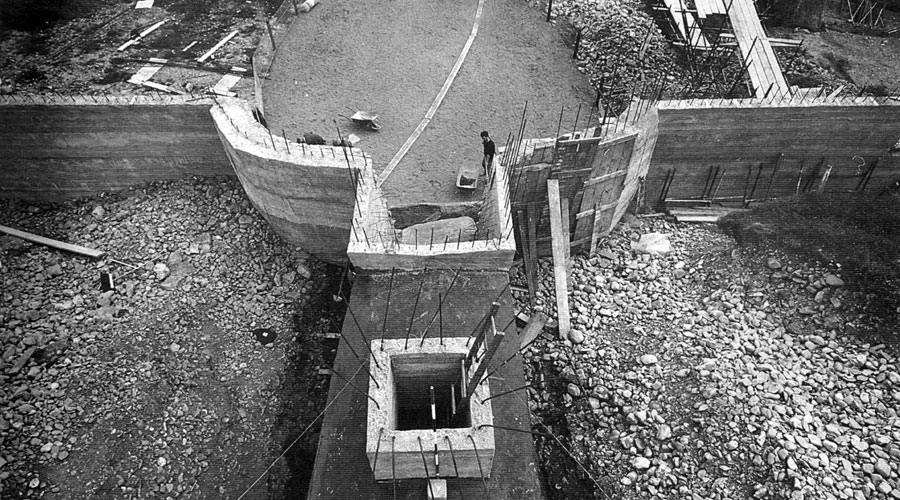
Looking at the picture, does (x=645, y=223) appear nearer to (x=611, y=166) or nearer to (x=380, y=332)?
(x=611, y=166)

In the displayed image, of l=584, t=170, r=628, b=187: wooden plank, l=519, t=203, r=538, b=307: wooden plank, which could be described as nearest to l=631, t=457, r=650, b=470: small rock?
l=519, t=203, r=538, b=307: wooden plank

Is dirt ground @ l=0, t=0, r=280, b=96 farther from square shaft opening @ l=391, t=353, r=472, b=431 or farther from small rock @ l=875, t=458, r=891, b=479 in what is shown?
small rock @ l=875, t=458, r=891, b=479

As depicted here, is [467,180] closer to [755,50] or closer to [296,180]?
[296,180]

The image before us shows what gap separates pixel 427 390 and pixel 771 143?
942cm

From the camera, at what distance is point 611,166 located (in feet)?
35.9

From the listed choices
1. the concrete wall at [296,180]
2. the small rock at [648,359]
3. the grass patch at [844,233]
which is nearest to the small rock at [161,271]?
the concrete wall at [296,180]

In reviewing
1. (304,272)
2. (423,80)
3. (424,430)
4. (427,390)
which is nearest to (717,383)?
(427,390)

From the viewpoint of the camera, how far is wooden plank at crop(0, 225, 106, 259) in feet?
37.9

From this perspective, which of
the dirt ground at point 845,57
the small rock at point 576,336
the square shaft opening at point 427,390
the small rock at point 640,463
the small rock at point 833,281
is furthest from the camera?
the dirt ground at point 845,57

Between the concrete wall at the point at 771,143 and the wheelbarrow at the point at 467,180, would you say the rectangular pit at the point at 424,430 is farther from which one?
the concrete wall at the point at 771,143

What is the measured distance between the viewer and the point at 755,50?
1407 cm

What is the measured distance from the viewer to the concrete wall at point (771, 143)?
36.4 feet

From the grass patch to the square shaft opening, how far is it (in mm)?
7859

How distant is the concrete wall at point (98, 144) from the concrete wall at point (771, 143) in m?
9.72
